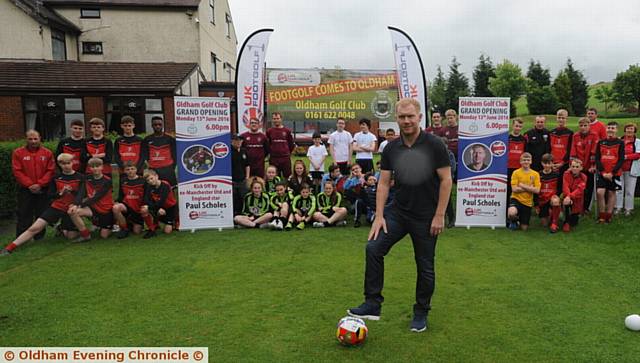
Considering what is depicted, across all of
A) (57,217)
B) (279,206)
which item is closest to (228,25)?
(279,206)

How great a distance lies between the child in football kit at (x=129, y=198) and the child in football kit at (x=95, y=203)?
0.16m

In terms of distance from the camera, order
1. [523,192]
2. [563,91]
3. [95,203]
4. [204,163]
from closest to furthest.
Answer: [95,203] < [523,192] < [204,163] < [563,91]

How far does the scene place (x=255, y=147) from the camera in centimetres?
868

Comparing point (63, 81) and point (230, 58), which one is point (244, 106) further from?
point (230, 58)

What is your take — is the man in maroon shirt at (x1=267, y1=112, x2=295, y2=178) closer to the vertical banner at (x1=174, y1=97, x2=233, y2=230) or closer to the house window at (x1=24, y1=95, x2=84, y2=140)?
the vertical banner at (x1=174, y1=97, x2=233, y2=230)

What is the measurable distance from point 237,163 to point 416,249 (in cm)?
535

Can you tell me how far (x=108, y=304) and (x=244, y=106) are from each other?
6.73 meters

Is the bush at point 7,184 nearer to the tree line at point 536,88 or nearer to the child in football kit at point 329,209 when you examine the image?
the child in football kit at point 329,209

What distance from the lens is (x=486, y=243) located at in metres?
6.87

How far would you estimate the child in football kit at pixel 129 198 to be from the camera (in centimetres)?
744

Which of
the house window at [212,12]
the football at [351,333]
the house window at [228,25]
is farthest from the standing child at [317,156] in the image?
the house window at [228,25]

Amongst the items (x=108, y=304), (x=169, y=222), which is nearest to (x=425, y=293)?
(x=108, y=304)

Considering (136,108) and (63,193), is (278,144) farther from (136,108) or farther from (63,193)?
(136,108)

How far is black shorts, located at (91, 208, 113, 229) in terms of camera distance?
7316mm
